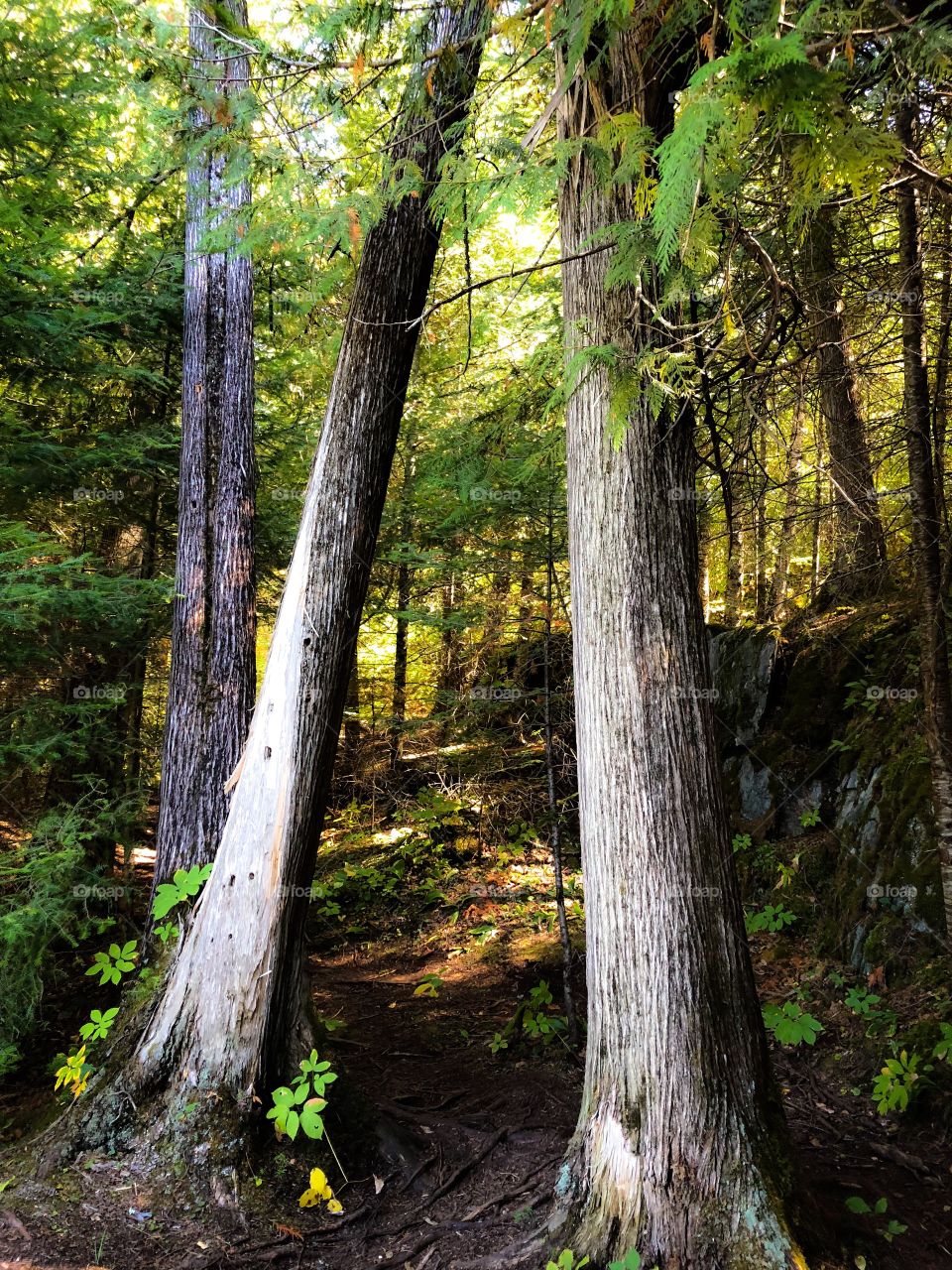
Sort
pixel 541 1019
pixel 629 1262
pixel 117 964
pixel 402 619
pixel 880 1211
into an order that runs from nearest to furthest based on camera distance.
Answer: pixel 629 1262, pixel 880 1211, pixel 117 964, pixel 541 1019, pixel 402 619

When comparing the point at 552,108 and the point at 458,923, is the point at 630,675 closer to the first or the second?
the point at 552,108

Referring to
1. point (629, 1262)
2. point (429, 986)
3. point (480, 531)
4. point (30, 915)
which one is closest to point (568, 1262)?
point (629, 1262)

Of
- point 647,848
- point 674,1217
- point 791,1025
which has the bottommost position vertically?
point 674,1217

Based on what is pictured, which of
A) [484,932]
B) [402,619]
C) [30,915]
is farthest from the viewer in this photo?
[402,619]

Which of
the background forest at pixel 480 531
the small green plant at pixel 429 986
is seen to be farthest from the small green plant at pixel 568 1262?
the small green plant at pixel 429 986

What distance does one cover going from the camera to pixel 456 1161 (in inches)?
155

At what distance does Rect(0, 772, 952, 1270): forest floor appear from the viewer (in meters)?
3.15

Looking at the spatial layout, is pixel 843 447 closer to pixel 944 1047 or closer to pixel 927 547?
pixel 927 547

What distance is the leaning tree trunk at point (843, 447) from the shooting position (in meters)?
4.31

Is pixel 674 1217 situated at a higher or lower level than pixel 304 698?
lower

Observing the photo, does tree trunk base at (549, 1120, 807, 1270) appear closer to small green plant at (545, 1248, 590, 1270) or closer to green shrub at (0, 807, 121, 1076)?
small green plant at (545, 1248, 590, 1270)

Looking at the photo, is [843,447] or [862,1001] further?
[843,447]

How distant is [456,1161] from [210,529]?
161 inches

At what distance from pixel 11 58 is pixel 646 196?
501cm
